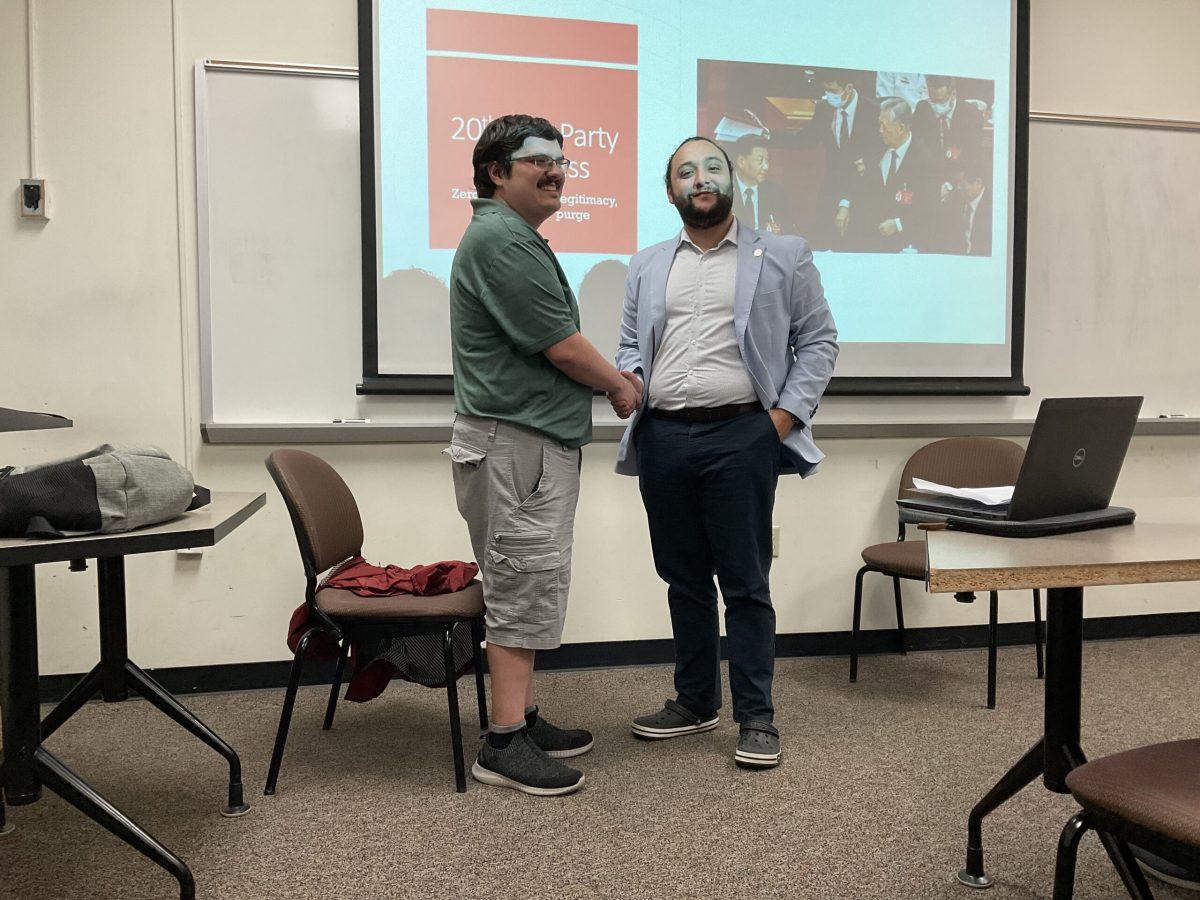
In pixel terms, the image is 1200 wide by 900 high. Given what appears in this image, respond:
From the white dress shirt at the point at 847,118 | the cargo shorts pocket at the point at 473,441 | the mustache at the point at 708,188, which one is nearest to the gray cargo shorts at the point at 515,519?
the cargo shorts pocket at the point at 473,441

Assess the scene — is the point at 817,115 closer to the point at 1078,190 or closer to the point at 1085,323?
the point at 1078,190

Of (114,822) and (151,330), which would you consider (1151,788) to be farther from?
(151,330)

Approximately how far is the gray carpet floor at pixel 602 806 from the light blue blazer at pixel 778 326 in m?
0.78

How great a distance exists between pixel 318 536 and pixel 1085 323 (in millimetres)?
2847

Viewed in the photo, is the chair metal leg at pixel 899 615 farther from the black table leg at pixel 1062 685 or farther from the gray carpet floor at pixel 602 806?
the black table leg at pixel 1062 685

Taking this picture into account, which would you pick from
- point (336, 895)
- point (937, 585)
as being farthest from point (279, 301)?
point (937, 585)

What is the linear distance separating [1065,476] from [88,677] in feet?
6.31

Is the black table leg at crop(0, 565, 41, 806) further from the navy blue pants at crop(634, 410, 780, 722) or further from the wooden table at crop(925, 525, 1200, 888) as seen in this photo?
the wooden table at crop(925, 525, 1200, 888)

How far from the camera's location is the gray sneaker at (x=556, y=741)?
238 centimetres

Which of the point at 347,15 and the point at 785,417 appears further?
the point at 347,15

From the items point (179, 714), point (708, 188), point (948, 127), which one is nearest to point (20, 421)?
point (179, 714)

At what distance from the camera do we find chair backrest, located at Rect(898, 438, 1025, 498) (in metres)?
3.22

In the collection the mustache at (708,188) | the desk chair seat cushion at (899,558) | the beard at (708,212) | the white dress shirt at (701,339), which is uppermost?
the mustache at (708,188)

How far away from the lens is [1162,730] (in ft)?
8.37
